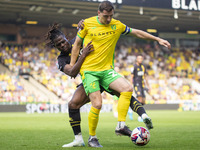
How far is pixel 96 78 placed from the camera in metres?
6.39

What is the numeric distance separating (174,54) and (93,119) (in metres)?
30.2

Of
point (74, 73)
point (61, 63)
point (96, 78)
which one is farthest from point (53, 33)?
point (96, 78)

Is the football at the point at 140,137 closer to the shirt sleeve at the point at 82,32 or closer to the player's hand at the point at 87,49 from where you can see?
the player's hand at the point at 87,49

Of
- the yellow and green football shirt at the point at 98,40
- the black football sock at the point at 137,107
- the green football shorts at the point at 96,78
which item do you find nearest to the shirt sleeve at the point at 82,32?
the yellow and green football shirt at the point at 98,40

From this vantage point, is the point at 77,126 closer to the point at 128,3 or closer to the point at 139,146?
the point at 139,146

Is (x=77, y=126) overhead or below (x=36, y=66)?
below

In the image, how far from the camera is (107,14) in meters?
6.14

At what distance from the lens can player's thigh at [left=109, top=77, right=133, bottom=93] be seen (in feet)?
20.7

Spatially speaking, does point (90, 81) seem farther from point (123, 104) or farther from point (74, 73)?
point (123, 104)

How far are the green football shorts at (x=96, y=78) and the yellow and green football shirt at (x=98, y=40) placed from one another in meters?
0.07

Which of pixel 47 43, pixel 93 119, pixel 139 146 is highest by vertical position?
pixel 47 43

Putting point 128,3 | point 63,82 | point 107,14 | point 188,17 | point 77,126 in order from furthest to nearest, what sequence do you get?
point 188,17, point 63,82, point 128,3, point 77,126, point 107,14

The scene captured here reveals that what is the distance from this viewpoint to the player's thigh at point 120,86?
6.31 m

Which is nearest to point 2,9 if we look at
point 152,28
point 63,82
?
point 63,82
